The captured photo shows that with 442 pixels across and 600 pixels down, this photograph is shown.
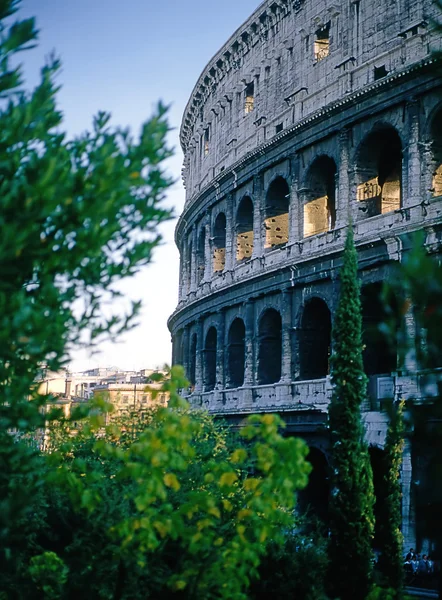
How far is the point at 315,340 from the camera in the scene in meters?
23.5

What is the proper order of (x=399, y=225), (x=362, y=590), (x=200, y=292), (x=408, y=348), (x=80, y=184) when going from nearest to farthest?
(x=408, y=348)
(x=80, y=184)
(x=362, y=590)
(x=399, y=225)
(x=200, y=292)

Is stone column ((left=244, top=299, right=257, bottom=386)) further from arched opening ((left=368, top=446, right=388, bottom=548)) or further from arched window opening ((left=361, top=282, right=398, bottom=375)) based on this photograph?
arched opening ((left=368, top=446, right=388, bottom=548))

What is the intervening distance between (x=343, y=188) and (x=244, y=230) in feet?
20.7

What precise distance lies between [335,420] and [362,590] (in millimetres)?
2885

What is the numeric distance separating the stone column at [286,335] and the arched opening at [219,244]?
21.6ft

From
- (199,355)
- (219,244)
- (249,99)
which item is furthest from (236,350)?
(249,99)

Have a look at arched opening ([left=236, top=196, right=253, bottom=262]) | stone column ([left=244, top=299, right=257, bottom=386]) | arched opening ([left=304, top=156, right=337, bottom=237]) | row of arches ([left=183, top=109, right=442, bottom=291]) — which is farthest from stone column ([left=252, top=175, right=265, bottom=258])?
arched opening ([left=304, top=156, right=337, bottom=237])

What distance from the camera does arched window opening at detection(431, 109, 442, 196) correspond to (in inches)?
786

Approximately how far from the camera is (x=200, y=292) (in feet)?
102

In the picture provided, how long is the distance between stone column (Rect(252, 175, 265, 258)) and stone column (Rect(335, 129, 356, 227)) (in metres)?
3.99

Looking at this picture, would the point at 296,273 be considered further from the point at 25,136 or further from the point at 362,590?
the point at 25,136

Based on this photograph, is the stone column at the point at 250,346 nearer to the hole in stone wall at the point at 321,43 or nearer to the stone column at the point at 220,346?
the stone column at the point at 220,346

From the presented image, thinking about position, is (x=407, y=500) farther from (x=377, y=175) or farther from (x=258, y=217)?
(x=258, y=217)

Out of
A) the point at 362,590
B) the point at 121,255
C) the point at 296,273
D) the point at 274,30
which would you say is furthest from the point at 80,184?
the point at 274,30
